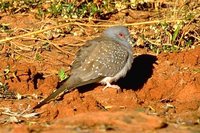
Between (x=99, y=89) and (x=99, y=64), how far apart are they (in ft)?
1.49

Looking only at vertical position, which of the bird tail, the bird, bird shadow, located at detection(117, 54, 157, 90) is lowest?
bird shadow, located at detection(117, 54, 157, 90)

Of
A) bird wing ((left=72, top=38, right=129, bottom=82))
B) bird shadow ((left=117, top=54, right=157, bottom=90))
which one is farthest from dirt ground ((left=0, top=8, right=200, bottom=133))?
bird wing ((left=72, top=38, right=129, bottom=82))

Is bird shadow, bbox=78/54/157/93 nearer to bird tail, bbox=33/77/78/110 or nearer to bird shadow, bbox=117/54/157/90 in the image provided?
bird shadow, bbox=117/54/157/90

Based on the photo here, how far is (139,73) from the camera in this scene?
8250 mm

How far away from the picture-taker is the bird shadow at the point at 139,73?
26.1ft

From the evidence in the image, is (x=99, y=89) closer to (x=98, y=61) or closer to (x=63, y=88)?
(x=98, y=61)

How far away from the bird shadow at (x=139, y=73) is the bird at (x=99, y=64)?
54 centimetres

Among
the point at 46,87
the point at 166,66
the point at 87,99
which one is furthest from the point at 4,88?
the point at 166,66

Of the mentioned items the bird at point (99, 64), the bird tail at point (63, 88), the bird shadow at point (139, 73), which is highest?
the bird at point (99, 64)

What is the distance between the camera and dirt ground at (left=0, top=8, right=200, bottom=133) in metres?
6.62

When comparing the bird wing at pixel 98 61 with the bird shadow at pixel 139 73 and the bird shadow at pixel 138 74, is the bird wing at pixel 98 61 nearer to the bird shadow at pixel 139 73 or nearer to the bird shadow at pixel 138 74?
the bird shadow at pixel 138 74

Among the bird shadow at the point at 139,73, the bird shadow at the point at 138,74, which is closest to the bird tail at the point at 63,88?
the bird shadow at the point at 138,74

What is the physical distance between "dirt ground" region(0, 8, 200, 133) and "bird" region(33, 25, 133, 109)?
0.16m

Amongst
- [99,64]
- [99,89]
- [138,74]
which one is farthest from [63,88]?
[138,74]
